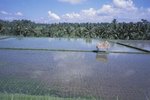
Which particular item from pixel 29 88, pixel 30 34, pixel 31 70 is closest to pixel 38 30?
pixel 30 34

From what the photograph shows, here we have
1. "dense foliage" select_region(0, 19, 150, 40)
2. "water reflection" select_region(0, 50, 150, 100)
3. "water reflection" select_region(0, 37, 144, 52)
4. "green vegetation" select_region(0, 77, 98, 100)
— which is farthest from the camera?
"dense foliage" select_region(0, 19, 150, 40)

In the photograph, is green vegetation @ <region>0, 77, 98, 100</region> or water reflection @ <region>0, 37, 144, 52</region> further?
water reflection @ <region>0, 37, 144, 52</region>

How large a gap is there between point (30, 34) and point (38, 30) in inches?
47.2

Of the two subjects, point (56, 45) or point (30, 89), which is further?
point (56, 45)

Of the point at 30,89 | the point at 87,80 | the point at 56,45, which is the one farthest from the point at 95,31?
the point at 30,89

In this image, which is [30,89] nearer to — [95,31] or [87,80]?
[87,80]

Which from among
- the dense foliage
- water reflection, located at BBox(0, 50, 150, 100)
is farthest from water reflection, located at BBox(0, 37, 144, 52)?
the dense foliage

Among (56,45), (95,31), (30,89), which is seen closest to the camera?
(30,89)

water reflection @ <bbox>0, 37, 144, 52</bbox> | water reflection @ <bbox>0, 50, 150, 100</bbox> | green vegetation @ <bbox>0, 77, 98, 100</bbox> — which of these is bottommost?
water reflection @ <bbox>0, 37, 144, 52</bbox>

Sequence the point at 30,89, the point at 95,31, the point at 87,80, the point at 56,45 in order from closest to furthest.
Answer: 1. the point at 30,89
2. the point at 87,80
3. the point at 56,45
4. the point at 95,31

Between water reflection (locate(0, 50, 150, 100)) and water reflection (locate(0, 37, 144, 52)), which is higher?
water reflection (locate(0, 50, 150, 100))

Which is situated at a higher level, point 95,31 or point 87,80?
point 95,31

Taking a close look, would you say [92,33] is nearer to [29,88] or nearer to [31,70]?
[31,70]

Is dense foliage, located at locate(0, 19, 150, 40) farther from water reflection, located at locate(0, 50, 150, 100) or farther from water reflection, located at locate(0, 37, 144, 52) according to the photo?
water reflection, located at locate(0, 50, 150, 100)
